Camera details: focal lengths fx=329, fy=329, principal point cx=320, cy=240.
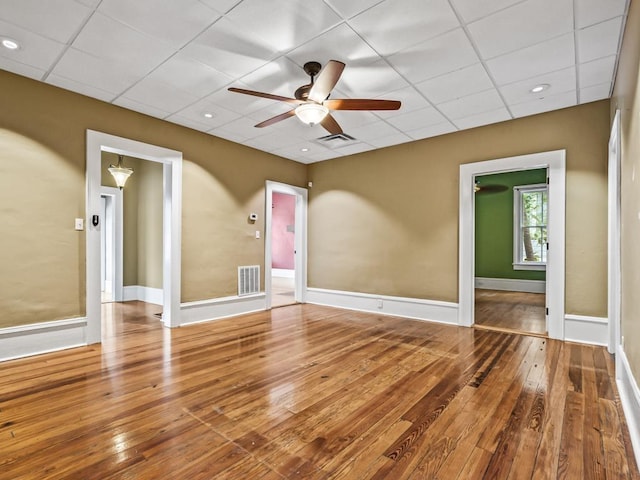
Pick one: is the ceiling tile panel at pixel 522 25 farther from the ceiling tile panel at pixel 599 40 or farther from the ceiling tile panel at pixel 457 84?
the ceiling tile panel at pixel 457 84

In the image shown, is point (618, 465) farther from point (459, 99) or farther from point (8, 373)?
point (8, 373)

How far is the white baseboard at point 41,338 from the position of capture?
10.3ft

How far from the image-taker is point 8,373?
9.36 ft

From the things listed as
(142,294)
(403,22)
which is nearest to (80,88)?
(403,22)

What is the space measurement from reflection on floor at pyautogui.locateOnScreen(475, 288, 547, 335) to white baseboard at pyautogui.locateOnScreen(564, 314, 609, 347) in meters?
0.38

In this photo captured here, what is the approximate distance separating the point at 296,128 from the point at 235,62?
65.6 inches

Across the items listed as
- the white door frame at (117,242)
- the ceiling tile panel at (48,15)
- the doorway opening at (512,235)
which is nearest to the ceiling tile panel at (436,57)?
the ceiling tile panel at (48,15)

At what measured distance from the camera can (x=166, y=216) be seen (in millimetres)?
4598

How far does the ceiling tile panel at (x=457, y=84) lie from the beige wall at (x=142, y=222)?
→ 498 cm

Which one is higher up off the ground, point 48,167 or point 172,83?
point 172,83

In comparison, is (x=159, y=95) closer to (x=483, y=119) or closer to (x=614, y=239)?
(x=483, y=119)

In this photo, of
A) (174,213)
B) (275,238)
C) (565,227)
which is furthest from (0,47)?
(275,238)

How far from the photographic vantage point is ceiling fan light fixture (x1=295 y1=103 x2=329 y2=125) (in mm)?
2906

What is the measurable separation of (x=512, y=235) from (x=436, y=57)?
22.2ft
